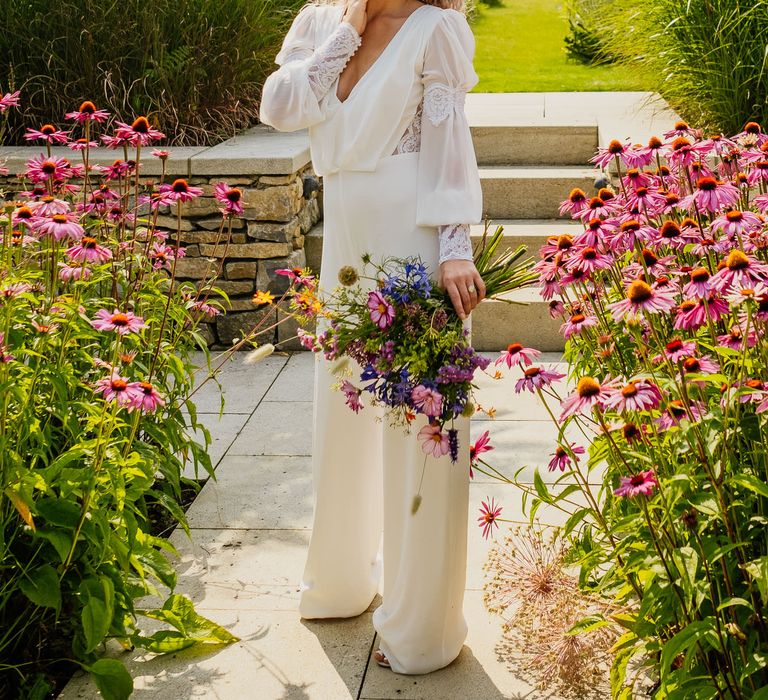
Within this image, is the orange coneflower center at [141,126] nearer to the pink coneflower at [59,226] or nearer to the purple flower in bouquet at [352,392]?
the pink coneflower at [59,226]

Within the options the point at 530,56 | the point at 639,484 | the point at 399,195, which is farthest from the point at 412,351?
the point at 530,56

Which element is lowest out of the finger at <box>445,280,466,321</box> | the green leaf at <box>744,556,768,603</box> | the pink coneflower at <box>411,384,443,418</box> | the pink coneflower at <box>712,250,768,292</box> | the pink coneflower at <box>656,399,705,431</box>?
the green leaf at <box>744,556,768,603</box>

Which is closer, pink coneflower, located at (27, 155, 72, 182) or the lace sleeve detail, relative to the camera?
the lace sleeve detail

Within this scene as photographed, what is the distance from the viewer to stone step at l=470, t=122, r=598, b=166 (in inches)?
265

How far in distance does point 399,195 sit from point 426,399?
60 cm

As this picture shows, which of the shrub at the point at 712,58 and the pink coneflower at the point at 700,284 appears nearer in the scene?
the pink coneflower at the point at 700,284

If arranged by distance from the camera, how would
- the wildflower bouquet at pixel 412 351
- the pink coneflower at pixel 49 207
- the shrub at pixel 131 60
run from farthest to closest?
1. the shrub at pixel 131 60
2. the pink coneflower at pixel 49 207
3. the wildflower bouquet at pixel 412 351

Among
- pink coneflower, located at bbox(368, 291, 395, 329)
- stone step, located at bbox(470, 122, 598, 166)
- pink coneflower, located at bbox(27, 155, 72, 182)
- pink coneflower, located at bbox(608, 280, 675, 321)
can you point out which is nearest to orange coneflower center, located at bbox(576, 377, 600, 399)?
pink coneflower, located at bbox(608, 280, 675, 321)

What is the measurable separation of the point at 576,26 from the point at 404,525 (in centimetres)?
1018

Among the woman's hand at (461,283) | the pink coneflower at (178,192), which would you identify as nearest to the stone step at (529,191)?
the pink coneflower at (178,192)

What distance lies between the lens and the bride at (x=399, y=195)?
8.43ft

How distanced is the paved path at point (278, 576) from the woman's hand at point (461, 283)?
814mm

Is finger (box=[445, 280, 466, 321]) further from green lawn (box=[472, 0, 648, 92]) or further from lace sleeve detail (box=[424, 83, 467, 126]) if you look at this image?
green lawn (box=[472, 0, 648, 92])

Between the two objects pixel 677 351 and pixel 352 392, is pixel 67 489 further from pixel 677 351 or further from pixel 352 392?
pixel 677 351
